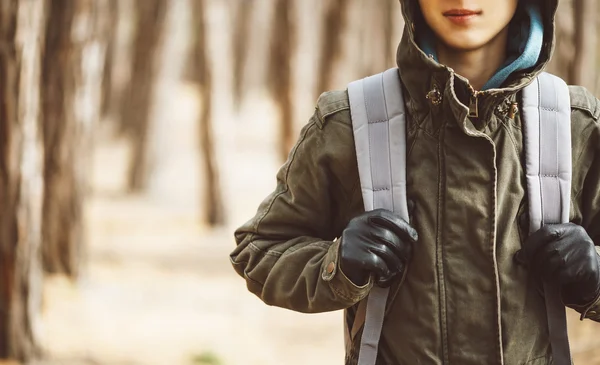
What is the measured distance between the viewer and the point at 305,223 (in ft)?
6.46

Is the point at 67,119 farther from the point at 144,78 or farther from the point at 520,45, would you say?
the point at 144,78

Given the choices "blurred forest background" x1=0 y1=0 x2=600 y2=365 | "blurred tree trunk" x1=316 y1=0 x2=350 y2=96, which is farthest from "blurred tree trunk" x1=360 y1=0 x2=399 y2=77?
A: "blurred tree trunk" x1=316 y1=0 x2=350 y2=96

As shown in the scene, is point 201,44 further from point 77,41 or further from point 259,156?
point 259,156

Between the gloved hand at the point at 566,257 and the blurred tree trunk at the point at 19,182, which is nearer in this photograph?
the gloved hand at the point at 566,257

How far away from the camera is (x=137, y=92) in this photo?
14.3 meters

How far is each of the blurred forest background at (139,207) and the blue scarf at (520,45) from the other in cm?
325

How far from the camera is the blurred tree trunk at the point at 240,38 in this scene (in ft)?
95.5

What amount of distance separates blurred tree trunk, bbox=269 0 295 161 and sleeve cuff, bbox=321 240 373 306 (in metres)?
9.28

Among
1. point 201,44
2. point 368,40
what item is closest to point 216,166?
point 201,44

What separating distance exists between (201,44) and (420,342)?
10.3 meters

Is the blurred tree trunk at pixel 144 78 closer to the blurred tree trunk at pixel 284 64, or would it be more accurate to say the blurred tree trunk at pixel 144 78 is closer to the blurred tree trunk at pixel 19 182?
the blurred tree trunk at pixel 284 64

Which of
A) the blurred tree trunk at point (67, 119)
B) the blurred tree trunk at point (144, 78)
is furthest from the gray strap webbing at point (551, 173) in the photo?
the blurred tree trunk at point (144, 78)

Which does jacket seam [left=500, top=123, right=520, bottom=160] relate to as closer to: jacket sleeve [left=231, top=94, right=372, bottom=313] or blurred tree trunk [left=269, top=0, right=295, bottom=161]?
jacket sleeve [left=231, top=94, right=372, bottom=313]

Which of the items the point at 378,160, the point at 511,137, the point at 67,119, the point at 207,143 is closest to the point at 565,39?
the point at 67,119
